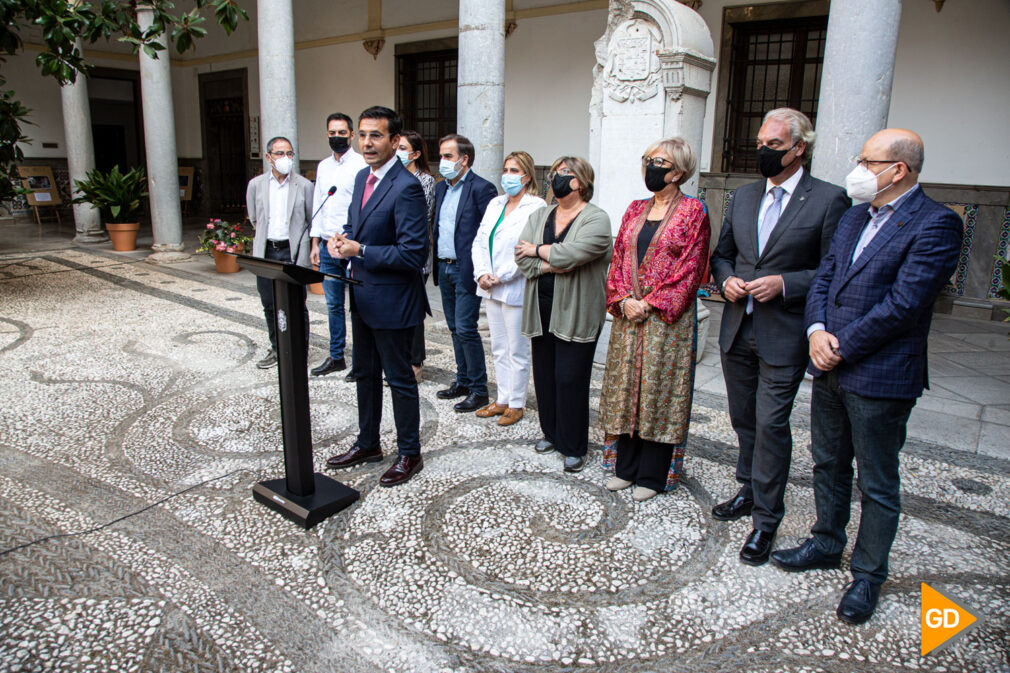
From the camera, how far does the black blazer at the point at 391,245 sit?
321cm

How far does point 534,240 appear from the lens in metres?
3.59

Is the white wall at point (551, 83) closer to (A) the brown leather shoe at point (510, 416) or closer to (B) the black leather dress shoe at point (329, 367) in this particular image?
(B) the black leather dress shoe at point (329, 367)

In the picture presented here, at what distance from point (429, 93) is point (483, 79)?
6825mm

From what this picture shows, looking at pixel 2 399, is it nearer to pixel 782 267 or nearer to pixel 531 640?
pixel 531 640

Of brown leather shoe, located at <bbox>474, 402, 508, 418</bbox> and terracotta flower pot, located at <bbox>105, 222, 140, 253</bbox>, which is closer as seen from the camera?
brown leather shoe, located at <bbox>474, 402, 508, 418</bbox>

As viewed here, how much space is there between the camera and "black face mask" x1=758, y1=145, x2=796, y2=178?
107 inches

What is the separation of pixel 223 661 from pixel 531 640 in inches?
38.4

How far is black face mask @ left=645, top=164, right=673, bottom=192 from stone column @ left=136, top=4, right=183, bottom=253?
28.3ft

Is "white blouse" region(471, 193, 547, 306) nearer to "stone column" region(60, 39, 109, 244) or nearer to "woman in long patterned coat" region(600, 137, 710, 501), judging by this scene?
"woman in long patterned coat" region(600, 137, 710, 501)

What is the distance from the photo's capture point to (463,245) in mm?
4434

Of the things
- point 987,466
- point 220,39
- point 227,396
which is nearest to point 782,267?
point 987,466

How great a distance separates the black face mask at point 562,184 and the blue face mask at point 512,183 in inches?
16.6

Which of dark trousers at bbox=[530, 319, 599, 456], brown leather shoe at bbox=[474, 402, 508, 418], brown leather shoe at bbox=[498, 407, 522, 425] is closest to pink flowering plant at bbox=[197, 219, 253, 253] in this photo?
brown leather shoe at bbox=[474, 402, 508, 418]

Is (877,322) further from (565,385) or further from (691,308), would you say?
(565,385)
